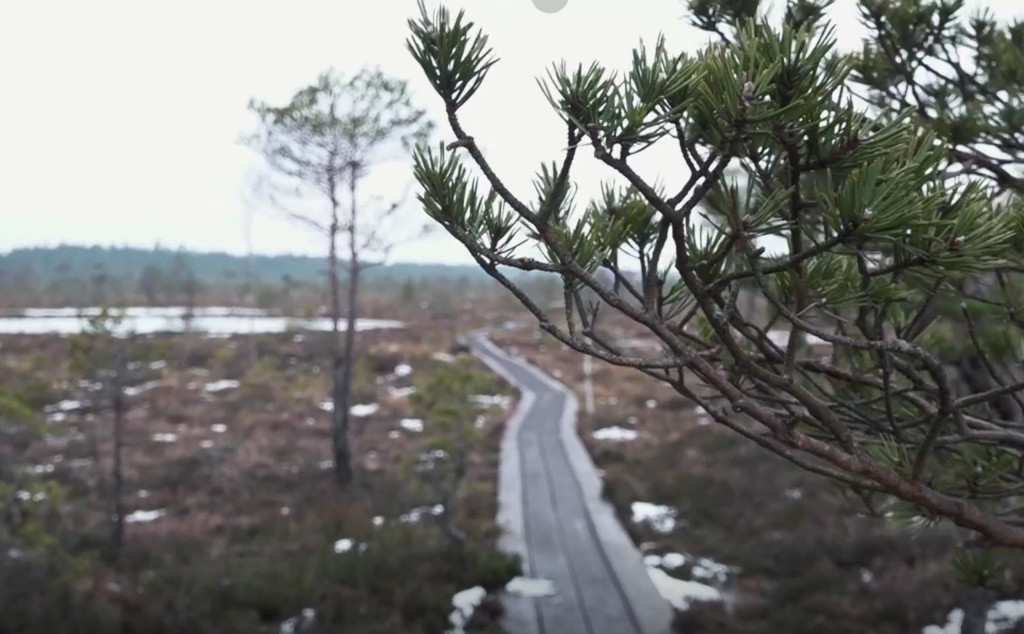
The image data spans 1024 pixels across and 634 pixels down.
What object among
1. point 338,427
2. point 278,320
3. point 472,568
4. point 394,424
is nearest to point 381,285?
point 278,320

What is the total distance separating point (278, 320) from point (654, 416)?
2613 cm

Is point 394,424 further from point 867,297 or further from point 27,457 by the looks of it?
point 867,297

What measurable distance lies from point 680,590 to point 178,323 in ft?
102

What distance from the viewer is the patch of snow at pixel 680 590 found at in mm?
6723

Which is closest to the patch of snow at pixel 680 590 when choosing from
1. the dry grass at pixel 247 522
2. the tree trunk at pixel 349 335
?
the dry grass at pixel 247 522

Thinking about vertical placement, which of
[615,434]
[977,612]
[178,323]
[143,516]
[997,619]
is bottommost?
[143,516]

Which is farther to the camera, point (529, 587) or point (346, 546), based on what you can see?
point (346, 546)

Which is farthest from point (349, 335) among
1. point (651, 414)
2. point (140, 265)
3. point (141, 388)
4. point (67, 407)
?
point (140, 265)

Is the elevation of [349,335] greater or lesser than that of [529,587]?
greater

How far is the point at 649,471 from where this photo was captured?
40.0ft

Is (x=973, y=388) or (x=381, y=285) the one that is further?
(x=381, y=285)

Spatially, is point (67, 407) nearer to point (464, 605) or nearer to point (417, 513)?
→ point (417, 513)

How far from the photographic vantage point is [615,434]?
15867 mm

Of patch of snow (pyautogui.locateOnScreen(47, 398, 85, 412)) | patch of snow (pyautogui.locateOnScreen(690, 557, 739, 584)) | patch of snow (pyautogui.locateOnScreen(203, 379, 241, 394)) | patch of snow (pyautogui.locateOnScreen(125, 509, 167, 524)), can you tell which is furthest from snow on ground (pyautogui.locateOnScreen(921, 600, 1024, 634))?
patch of snow (pyautogui.locateOnScreen(203, 379, 241, 394))
